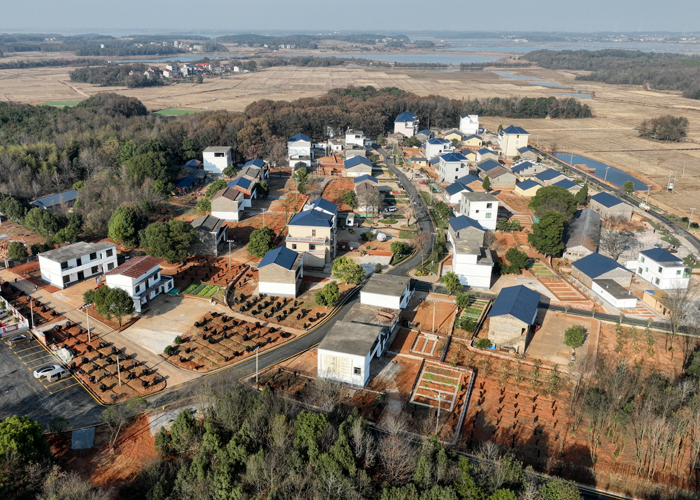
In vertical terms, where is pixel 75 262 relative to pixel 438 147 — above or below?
below

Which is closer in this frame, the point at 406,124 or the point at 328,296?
the point at 328,296

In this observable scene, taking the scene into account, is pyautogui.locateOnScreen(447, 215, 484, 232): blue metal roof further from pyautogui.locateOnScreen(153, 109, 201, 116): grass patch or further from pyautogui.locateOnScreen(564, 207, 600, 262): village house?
pyautogui.locateOnScreen(153, 109, 201, 116): grass patch

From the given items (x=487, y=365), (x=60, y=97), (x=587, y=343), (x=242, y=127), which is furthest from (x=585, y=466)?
(x=60, y=97)

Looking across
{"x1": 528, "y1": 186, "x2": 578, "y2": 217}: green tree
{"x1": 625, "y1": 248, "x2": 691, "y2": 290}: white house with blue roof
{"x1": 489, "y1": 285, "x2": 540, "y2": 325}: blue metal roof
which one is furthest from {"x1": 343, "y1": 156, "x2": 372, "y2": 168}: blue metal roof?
{"x1": 489, "y1": 285, "x2": 540, "y2": 325}: blue metal roof

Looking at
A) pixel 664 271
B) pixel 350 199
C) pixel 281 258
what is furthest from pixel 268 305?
pixel 664 271

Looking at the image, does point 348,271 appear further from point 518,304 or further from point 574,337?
point 574,337

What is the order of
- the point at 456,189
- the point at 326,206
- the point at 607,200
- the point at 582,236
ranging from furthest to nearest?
1. the point at 456,189
2. the point at 607,200
3. the point at 326,206
4. the point at 582,236
